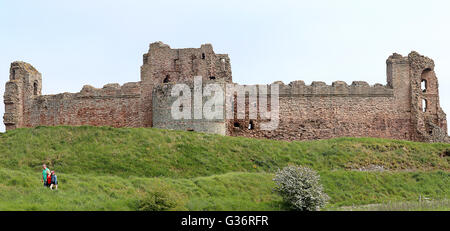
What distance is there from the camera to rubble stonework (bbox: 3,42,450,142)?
→ 131ft

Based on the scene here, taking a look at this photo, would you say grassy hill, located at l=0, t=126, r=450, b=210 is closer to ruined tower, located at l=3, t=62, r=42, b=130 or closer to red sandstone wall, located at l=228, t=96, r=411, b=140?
red sandstone wall, located at l=228, t=96, r=411, b=140

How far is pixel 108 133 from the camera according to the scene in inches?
1261

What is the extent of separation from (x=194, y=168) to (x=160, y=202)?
8724 mm

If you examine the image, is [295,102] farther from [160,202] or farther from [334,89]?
[160,202]

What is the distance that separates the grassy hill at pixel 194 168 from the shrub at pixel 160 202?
0.16 meters

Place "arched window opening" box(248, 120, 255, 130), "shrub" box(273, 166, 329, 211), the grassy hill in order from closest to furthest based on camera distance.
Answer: the grassy hill < "shrub" box(273, 166, 329, 211) < "arched window opening" box(248, 120, 255, 130)

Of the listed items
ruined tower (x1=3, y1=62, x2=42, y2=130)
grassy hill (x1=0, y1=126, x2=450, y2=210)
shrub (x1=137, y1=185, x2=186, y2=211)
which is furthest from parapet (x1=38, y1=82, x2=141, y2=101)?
shrub (x1=137, y1=185, x2=186, y2=211)

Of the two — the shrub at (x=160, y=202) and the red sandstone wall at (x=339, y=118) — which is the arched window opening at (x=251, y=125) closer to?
the red sandstone wall at (x=339, y=118)

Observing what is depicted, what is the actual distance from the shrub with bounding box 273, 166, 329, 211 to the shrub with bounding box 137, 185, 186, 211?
16.8ft

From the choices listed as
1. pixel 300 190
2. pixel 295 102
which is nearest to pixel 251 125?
pixel 295 102

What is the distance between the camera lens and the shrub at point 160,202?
66.7 feet

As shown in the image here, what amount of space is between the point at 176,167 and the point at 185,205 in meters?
7.34

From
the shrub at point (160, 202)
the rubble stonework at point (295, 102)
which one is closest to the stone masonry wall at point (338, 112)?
the rubble stonework at point (295, 102)
